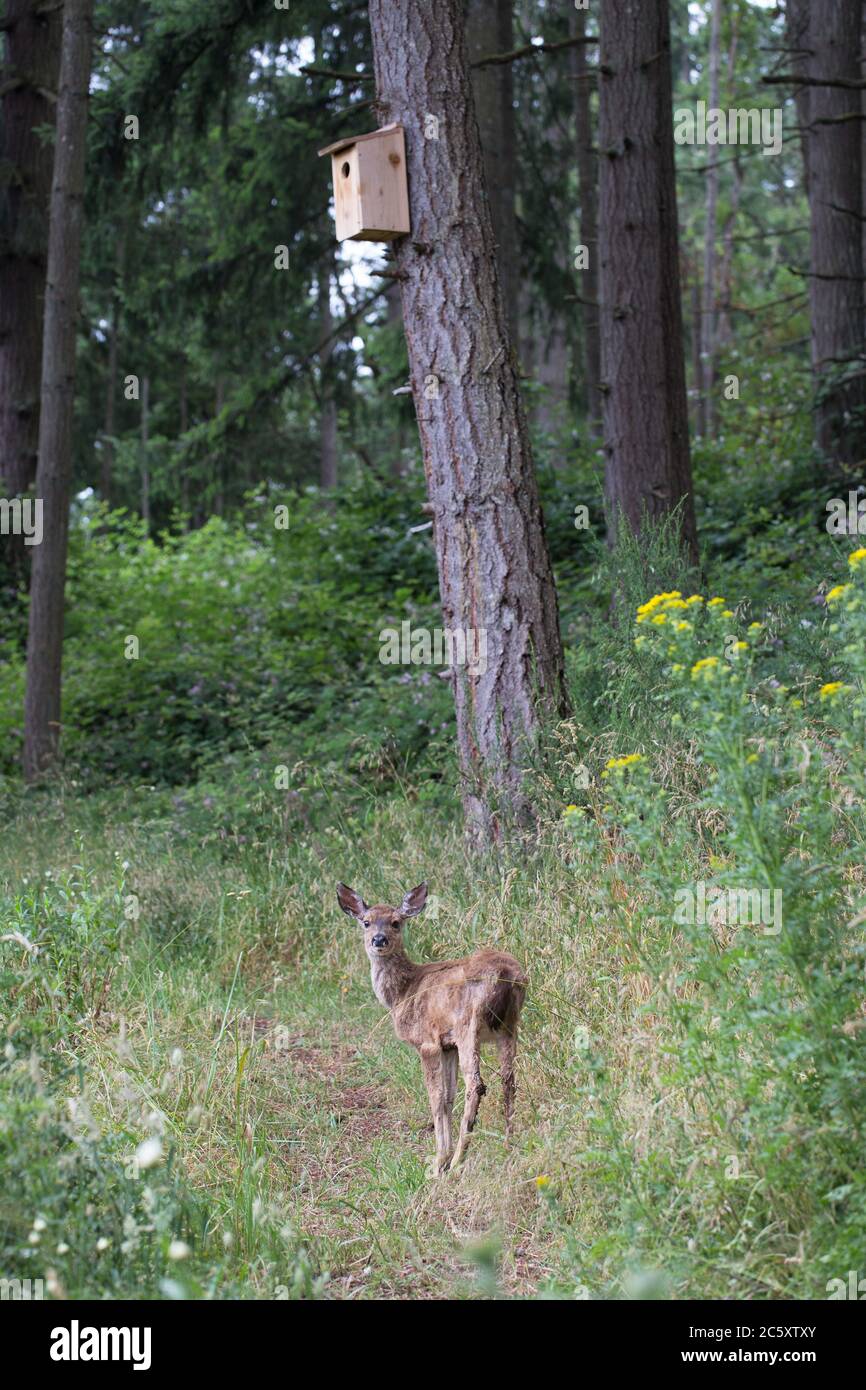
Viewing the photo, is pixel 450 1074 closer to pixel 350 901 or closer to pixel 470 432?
pixel 350 901

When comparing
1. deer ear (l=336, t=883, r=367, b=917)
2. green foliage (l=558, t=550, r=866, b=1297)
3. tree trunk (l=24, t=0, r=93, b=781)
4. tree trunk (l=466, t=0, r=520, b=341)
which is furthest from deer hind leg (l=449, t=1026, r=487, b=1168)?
tree trunk (l=466, t=0, r=520, b=341)

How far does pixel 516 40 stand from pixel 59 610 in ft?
38.1

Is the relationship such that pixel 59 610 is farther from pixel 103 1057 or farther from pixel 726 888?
pixel 726 888

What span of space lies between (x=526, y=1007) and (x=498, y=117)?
11952 millimetres

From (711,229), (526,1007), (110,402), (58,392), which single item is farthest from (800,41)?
(526,1007)

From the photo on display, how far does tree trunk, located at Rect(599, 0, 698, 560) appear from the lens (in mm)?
10195

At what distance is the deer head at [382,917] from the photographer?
202 inches

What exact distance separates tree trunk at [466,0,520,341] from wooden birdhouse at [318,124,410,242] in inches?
243

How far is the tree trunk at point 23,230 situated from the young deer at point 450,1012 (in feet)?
38.9

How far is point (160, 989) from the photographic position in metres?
5.82

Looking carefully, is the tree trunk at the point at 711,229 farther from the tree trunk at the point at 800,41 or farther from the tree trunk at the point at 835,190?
the tree trunk at the point at 835,190

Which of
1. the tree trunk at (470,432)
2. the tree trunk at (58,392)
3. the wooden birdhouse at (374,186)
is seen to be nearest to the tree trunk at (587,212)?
the tree trunk at (58,392)

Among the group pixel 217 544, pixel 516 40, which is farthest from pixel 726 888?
pixel 516 40

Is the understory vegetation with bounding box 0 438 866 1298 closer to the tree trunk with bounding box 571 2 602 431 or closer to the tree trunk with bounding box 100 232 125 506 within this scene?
the tree trunk with bounding box 571 2 602 431
